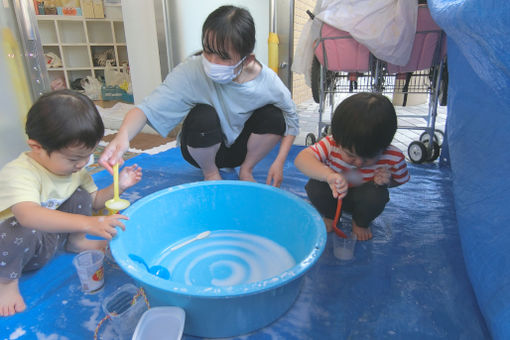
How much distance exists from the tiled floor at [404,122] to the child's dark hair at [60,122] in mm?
1530

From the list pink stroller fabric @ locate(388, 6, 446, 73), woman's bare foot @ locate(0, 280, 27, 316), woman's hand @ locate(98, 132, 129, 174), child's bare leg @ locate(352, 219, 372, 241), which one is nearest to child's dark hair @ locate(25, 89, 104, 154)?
woman's hand @ locate(98, 132, 129, 174)

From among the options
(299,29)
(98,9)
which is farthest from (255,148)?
(98,9)

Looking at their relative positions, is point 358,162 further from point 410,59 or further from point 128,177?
point 410,59

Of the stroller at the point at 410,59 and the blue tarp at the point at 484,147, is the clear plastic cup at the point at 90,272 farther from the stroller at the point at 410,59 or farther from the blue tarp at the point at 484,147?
the stroller at the point at 410,59

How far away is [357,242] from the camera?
3.31 ft

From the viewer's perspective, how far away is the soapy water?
0.86 meters

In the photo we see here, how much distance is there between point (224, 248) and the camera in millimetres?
983

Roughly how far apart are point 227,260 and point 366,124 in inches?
20.9

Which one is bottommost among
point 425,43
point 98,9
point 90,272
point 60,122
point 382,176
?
point 90,272

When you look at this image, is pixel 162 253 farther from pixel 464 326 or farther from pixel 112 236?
pixel 464 326

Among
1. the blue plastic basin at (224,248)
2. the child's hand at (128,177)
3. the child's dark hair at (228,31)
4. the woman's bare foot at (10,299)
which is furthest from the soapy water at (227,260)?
the child's dark hair at (228,31)

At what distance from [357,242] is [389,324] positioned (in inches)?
12.8

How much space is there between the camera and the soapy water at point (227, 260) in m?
0.86

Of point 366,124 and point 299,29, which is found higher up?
point 299,29
